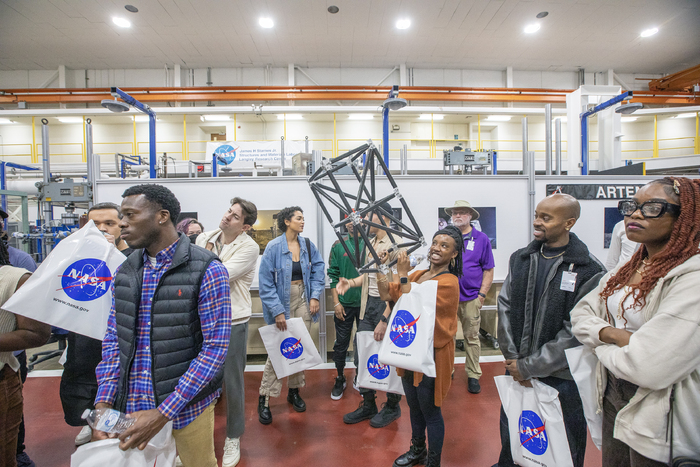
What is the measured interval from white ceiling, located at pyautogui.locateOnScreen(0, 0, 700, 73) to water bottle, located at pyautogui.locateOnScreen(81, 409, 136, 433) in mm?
8963

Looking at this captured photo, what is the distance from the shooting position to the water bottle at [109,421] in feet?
3.93

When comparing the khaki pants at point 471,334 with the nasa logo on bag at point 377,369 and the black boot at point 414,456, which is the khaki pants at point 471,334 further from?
the black boot at point 414,456

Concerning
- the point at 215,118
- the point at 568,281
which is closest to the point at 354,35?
the point at 215,118

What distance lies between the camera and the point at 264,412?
266cm

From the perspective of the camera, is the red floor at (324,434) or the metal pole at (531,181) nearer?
the red floor at (324,434)

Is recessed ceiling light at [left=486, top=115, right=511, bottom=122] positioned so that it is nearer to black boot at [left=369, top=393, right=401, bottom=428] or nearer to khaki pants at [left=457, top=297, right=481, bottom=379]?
khaki pants at [left=457, top=297, right=481, bottom=379]

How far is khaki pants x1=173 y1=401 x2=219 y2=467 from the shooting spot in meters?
1.40

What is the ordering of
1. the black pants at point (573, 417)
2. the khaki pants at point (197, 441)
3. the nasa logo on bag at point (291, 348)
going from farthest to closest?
the nasa logo on bag at point (291, 348), the black pants at point (573, 417), the khaki pants at point (197, 441)

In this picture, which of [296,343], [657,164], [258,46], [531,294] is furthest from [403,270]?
[657,164]

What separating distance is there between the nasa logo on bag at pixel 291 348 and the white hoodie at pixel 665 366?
2.15 metres

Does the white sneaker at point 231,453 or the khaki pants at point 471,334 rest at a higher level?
the khaki pants at point 471,334

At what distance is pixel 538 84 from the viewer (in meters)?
10.9

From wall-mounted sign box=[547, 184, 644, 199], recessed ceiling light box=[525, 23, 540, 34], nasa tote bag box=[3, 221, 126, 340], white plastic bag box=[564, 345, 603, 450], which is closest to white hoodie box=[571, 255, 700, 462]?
white plastic bag box=[564, 345, 603, 450]

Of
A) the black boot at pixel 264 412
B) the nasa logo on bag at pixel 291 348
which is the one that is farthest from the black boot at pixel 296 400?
the nasa logo on bag at pixel 291 348
